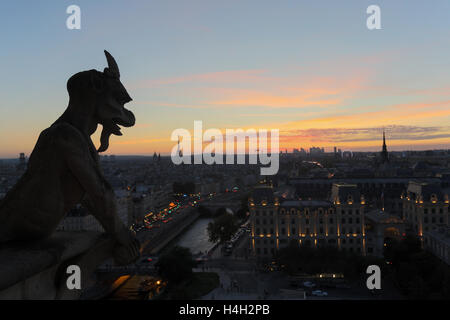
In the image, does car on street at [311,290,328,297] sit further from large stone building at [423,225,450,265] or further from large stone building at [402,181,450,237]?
large stone building at [402,181,450,237]

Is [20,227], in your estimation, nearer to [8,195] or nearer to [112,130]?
[8,195]

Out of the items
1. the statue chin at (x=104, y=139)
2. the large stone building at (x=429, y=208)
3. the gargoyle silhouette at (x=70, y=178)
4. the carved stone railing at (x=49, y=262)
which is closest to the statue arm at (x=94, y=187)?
the gargoyle silhouette at (x=70, y=178)

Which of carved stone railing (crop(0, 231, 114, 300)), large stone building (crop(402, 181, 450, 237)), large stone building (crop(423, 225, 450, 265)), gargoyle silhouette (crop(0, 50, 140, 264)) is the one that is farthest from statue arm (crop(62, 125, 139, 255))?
large stone building (crop(402, 181, 450, 237))

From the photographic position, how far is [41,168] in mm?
3045

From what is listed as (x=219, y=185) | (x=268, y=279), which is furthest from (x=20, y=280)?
(x=219, y=185)

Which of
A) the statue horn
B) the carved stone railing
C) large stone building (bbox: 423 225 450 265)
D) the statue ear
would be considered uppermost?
the statue horn

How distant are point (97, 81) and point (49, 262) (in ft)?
4.82

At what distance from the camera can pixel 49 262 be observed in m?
2.86

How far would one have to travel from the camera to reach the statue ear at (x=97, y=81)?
3.27 metres

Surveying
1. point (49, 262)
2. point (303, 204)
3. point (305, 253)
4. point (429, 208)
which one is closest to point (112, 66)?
point (49, 262)

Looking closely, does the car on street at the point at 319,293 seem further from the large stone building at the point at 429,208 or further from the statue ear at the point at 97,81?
the statue ear at the point at 97,81

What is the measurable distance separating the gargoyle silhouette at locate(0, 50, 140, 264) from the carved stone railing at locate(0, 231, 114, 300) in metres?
0.14

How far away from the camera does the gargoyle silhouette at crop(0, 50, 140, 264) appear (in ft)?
9.91

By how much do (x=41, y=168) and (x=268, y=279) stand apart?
27.2 metres
